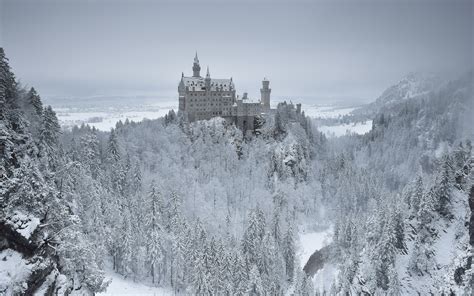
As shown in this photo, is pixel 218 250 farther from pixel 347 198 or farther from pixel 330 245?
pixel 347 198

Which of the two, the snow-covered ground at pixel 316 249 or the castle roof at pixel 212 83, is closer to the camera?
the snow-covered ground at pixel 316 249

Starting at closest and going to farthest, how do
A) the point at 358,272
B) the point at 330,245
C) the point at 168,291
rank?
the point at 168,291 → the point at 358,272 → the point at 330,245

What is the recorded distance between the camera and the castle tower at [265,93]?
11579cm

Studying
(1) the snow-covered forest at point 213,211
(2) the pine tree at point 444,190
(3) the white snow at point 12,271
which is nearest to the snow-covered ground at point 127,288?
(1) the snow-covered forest at point 213,211

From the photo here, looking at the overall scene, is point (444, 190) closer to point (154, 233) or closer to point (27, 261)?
point (154, 233)

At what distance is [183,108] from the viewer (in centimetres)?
10494

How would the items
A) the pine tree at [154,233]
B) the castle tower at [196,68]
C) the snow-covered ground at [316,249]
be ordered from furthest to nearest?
the castle tower at [196,68] → the snow-covered ground at [316,249] → the pine tree at [154,233]

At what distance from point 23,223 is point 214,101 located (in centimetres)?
8313

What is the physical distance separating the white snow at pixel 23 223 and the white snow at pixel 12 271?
64.7 inches

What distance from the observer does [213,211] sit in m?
90.3

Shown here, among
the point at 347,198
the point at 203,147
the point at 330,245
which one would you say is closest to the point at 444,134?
the point at 347,198

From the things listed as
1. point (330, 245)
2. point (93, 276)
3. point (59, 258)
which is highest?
point (59, 258)

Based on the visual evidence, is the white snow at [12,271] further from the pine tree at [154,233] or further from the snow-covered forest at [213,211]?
the pine tree at [154,233]

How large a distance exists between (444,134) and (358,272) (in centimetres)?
13208
